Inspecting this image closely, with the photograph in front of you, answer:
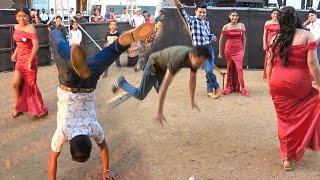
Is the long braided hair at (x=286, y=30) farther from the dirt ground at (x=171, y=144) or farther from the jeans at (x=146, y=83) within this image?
the jeans at (x=146, y=83)

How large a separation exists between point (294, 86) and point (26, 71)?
406 centimetres

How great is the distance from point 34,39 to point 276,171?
4.05 metres

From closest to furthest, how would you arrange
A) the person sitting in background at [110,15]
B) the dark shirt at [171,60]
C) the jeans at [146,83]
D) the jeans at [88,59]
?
the jeans at [88,59], the dark shirt at [171,60], the jeans at [146,83], the person sitting in background at [110,15]

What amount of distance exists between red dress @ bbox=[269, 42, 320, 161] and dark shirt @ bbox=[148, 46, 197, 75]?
1.01 meters

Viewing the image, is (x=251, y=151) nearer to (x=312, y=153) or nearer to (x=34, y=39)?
(x=312, y=153)

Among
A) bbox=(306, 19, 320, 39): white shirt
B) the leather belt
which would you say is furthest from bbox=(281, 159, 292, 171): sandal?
bbox=(306, 19, 320, 39): white shirt

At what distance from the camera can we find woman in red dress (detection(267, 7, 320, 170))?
16.3 feet

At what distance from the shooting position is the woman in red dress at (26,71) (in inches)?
282

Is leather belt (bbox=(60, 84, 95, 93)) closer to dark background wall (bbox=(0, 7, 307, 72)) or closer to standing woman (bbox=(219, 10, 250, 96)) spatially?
standing woman (bbox=(219, 10, 250, 96))

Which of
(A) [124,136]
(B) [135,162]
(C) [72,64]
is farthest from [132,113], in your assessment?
(C) [72,64]

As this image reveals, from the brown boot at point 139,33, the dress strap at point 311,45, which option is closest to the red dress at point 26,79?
the brown boot at point 139,33

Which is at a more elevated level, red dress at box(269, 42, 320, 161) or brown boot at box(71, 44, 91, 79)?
brown boot at box(71, 44, 91, 79)

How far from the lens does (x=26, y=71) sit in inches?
285

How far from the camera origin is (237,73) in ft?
31.4
